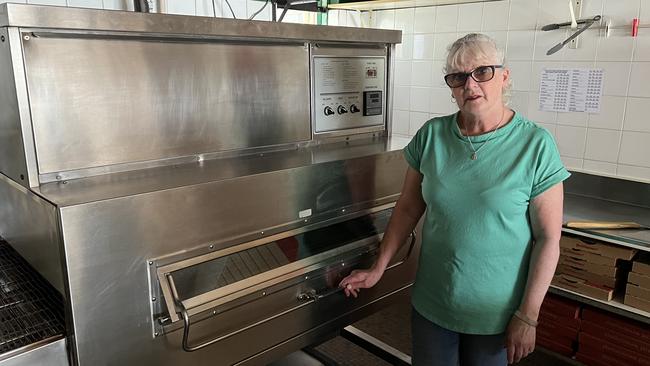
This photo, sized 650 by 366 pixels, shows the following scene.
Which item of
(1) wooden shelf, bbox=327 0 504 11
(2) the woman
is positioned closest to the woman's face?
(2) the woman

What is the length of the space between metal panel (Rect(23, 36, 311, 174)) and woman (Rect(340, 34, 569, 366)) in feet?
1.36

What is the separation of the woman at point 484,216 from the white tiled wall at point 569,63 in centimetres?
122

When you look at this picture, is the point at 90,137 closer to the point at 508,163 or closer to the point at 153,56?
the point at 153,56

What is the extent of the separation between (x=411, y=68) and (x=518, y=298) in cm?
185

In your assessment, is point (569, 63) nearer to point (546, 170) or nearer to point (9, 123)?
point (546, 170)

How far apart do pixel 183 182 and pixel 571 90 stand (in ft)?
6.21

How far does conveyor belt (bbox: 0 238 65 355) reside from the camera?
0.90 metres

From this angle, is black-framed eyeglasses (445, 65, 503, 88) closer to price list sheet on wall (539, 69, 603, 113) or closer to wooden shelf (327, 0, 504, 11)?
price list sheet on wall (539, 69, 603, 113)

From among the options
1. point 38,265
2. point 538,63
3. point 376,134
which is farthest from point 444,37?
point 38,265

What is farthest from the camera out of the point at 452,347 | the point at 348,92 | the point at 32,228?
the point at 348,92

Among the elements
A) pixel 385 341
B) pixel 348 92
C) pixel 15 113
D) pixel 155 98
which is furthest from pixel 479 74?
pixel 385 341

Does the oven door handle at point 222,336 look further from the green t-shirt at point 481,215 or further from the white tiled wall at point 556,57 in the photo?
the white tiled wall at point 556,57

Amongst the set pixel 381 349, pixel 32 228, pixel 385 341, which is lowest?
pixel 385 341

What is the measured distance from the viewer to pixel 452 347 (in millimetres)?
1269
